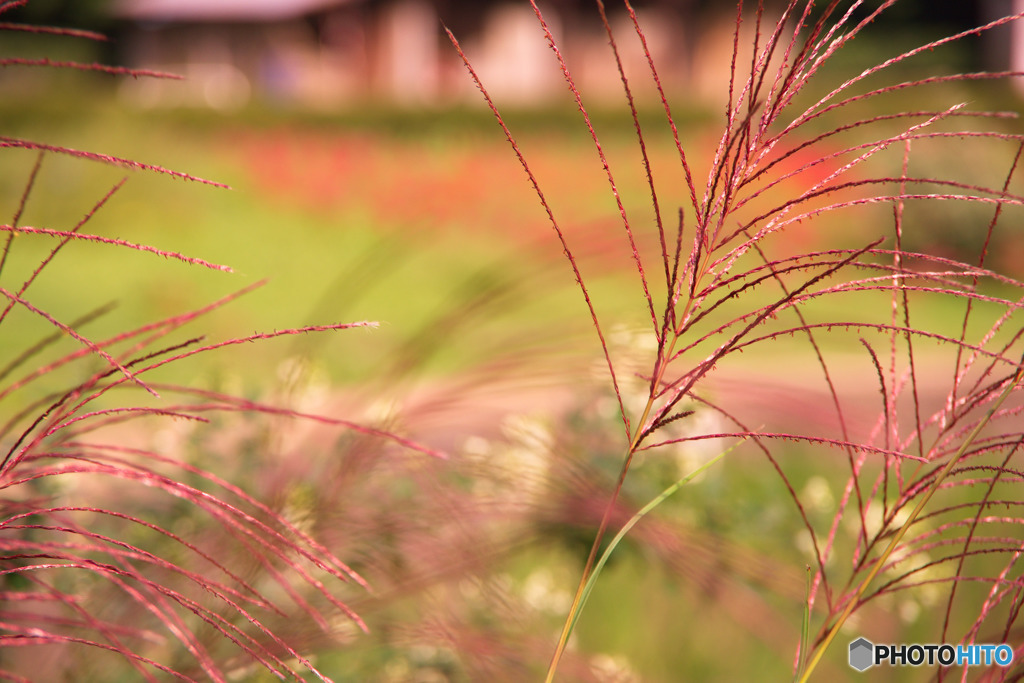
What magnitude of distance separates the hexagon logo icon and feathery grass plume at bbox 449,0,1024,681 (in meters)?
0.07

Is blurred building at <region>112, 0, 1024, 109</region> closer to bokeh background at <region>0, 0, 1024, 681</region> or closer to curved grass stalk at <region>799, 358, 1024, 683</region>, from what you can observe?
bokeh background at <region>0, 0, 1024, 681</region>

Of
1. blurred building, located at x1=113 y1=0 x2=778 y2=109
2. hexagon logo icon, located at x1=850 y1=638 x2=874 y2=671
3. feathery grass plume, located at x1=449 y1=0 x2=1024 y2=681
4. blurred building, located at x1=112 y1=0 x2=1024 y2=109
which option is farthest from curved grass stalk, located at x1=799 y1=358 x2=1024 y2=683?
blurred building, located at x1=113 y1=0 x2=778 y2=109

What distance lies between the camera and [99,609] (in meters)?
1.41

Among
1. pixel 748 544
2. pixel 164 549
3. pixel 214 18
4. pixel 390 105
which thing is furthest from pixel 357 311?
pixel 214 18

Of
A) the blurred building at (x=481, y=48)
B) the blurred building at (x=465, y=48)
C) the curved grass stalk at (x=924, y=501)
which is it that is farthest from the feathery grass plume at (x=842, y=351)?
the blurred building at (x=465, y=48)

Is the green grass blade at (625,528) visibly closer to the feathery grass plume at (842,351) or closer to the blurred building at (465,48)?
the feathery grass plume at (842,351)

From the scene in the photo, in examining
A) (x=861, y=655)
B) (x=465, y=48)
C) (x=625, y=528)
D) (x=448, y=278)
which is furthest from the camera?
(x=465, y=48)

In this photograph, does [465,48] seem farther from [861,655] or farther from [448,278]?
[861,655]

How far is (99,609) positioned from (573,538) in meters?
0.79

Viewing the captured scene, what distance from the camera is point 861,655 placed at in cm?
142

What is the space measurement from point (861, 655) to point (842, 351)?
5086mm

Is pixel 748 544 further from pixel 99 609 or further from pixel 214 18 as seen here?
pixel 214 18

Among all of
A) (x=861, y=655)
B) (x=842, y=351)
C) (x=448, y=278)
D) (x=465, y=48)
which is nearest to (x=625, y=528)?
(x=861, y=655)

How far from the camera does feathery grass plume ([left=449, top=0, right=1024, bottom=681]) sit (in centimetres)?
67
